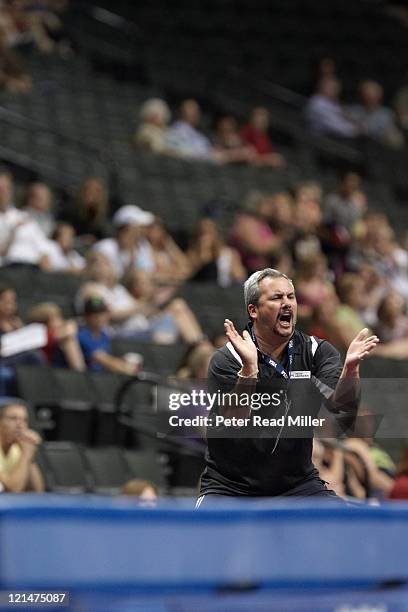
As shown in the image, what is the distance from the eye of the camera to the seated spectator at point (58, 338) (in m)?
9.95

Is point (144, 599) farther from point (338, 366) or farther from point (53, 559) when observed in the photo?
point (338, 366)

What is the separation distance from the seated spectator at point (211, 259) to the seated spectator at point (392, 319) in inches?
53.7

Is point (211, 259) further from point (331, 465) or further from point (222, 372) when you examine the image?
point (222, 372)

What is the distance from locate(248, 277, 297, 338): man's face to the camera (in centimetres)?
550

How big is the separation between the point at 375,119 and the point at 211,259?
19.9 feet

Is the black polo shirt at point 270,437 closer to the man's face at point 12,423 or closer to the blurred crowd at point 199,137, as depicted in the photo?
the man's face at point 12,423

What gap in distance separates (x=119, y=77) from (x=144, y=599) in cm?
1341

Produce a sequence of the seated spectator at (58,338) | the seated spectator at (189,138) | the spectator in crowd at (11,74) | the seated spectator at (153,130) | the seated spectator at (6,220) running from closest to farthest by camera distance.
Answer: the seated spectator at (58,338) < the seated spectator at (6,220) < the spectator in crowd at (11,74) < the seated spectator at (153,130) < the seated spectator at (189,138)

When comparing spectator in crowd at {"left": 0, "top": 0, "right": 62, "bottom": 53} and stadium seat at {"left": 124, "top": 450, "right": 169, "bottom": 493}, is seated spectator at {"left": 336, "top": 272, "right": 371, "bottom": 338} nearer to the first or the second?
stadium seat at {"left": 124, "top": 450, "right": 169, "bottom": 493}

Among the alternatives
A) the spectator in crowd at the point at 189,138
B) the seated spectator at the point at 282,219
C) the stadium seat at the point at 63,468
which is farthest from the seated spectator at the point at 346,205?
the stadium seat at the point at 63,468

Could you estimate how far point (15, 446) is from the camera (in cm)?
829

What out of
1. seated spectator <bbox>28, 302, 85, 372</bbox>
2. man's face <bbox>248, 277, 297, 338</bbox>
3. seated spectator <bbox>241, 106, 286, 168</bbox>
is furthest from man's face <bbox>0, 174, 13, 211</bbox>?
man's face <bbox>248, 277, 297, 338</bbox>

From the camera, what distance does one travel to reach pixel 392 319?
1224 centimetres

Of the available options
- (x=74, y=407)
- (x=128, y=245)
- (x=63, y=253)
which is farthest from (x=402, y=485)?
(x=63, y=253)
